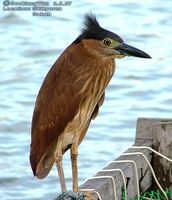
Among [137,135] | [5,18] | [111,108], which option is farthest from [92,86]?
[5,18]

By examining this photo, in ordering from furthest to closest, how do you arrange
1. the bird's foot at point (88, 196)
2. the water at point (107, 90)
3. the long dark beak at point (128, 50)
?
the water at point (107, 90) → the long dark beak at point (128, 50) → the bird's foot at point (88, 196)

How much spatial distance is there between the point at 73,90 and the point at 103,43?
294mm

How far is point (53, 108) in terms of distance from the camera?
5.39 meters

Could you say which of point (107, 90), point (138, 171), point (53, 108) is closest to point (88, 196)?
point (53, 108)

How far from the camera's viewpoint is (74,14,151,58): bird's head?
17.5 feet

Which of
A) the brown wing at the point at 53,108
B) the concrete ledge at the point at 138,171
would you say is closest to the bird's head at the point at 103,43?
the brown wing at the point at 53,108

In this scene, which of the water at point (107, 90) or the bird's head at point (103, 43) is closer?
the bird's head at point (103, 43)

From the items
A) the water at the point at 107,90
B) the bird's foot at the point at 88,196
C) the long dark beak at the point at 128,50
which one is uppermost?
the long dark beak at the point at 128,50

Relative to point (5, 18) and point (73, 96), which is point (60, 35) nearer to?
point (5, 18)

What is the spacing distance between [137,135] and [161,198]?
420 mm

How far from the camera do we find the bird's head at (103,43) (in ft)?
17.5

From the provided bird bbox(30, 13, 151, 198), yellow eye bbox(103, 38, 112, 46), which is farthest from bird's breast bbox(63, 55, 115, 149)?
yellow eye bbox(103, 38, 112, 46)

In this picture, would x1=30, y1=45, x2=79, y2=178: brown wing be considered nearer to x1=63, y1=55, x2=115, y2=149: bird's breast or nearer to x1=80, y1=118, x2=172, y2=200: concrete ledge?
x1=63, y1=55, x2=115, y2=149: bird's breast

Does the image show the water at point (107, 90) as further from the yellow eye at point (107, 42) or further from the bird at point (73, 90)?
the yellow eye at point (107, 42)
